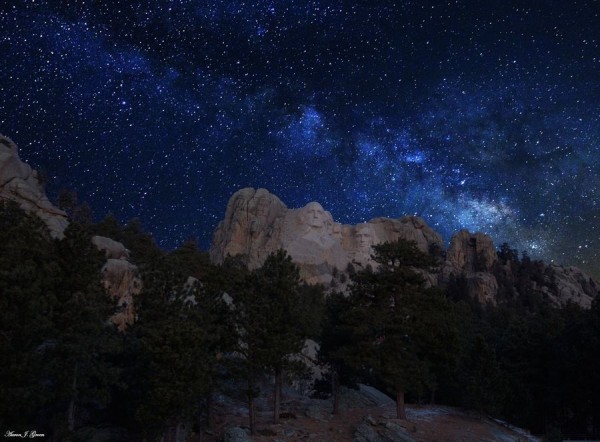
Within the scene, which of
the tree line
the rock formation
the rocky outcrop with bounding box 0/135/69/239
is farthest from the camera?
the rock formation

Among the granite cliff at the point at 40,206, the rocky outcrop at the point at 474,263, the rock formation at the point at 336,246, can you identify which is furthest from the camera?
the rock formation at the point at 336,246

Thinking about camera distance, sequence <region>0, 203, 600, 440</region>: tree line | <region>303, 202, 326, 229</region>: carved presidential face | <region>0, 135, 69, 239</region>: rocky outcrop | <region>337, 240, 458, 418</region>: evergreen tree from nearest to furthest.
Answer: <region>0, 203, 600, 440</region>: tree line → <region>337, 240, 458, 418</region>: evergreen tree → <region>0, 135, 69, 239</region>: rocky outcrop → <region>303, 202, 326, 229</region>: carved presidential face

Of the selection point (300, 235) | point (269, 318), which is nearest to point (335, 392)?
point (269, 318)

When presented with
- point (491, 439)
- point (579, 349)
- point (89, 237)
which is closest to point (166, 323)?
point (89, 237)

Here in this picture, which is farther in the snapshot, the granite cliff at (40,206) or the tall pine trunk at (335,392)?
the granite cliff at (40,206)

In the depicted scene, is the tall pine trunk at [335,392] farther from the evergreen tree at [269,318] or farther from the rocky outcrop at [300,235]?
the rocky outcrop at [300,235]

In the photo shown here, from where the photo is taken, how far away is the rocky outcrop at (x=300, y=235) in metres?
122

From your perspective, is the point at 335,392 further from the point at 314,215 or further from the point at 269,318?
the point at 314,215

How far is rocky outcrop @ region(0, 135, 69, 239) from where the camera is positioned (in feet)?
186

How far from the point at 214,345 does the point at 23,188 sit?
4849 centimetres

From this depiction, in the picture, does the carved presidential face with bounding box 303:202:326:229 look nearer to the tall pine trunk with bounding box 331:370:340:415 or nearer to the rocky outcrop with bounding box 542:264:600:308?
the rocky outcrop with bounding box 542:264:600:308

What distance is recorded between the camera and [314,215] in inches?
5212
